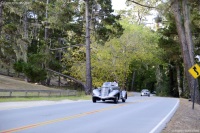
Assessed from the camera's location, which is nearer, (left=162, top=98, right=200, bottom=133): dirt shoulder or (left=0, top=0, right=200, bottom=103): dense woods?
(left=162, top=98, right=200, bottom=133): dirt shoulder

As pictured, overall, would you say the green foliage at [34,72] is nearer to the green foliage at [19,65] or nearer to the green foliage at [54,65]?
the green foliage at [19,65]

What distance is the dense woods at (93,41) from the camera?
3350 cm

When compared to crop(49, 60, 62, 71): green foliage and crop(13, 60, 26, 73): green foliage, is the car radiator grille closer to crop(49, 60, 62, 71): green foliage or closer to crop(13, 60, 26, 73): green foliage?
crop(13, 60, 26, 73): green foliage

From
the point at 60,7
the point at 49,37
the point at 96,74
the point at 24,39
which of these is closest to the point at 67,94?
the point at 24,39

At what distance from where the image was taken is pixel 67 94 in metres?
35.6

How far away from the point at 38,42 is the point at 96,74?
10493 mm

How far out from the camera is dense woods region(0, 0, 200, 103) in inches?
1319

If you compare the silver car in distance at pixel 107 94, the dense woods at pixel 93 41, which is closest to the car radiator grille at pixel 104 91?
the silver car in distance at pixel 107 94

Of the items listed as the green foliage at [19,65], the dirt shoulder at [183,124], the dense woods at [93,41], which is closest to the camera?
the dirt shoulder at [183,124]

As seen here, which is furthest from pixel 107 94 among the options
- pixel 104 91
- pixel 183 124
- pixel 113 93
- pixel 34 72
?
pixel 34 72

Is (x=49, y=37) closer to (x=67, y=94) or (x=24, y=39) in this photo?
(x=24, y=39)

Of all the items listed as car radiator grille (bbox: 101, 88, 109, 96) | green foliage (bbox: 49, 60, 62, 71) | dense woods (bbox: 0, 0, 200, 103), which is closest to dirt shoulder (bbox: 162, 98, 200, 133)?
car radiator grille (bbox: 101, 88, 109, 96)

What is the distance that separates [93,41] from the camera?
50438 mm

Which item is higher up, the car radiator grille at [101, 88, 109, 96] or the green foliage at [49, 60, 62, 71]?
the green foliage at [49, 60, 62, 71]
